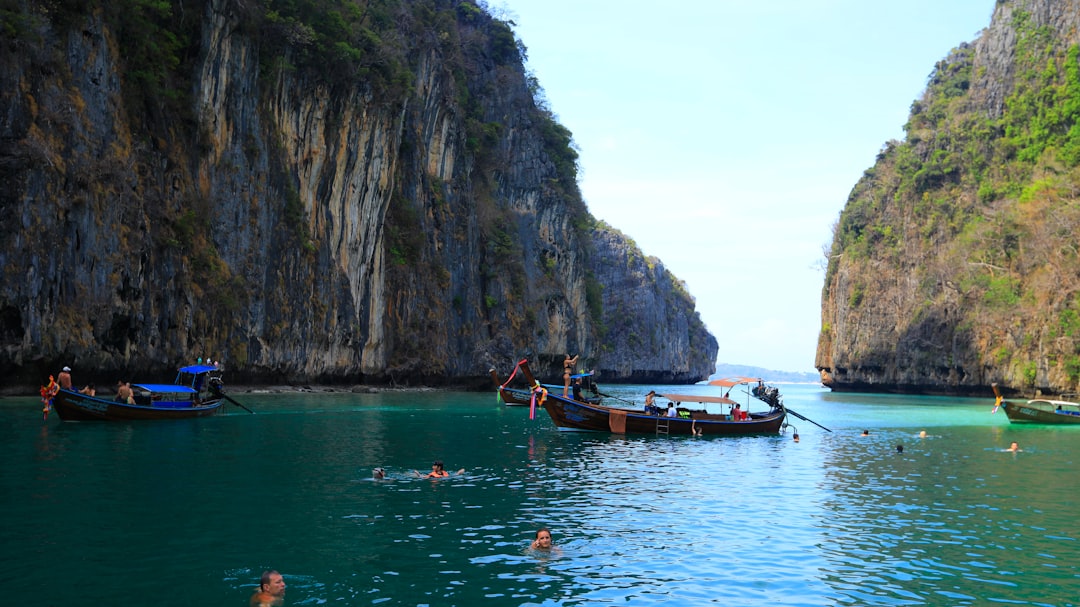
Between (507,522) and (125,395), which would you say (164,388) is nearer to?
(125,395)

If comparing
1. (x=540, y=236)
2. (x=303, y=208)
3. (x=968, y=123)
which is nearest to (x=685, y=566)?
(x=303, y=208)

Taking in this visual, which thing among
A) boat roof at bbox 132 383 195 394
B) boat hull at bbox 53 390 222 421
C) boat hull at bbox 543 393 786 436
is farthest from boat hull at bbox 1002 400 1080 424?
boat hull at bbox 53 390 222 421

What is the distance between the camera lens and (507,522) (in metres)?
15.9

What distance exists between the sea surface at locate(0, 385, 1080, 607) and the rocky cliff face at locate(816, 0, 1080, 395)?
45.8 metres

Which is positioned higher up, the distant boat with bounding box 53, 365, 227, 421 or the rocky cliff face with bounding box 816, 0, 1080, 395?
the rocky cliff face with bounding box 816, 0, 1080, 395

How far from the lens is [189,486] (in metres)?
17.9

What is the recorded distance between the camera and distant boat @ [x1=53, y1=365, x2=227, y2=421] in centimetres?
2898

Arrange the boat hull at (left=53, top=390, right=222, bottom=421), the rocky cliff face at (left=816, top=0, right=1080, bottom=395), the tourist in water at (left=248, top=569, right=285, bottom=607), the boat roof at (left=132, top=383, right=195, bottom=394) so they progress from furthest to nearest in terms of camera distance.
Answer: the rocky cliff face at (left=816, top=0, right=1080, bottom=395)
the boat roof at (left=132, top=383, right=195, bottom=394)
the boat hull at (left=53, top=390, right=222, bottom=421)
the tourist in water at (left=248, top=569, right=285, bottom=607)

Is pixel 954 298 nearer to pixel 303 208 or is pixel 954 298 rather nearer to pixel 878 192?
pixel 878 192

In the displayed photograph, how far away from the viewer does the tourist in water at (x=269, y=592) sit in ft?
34.7

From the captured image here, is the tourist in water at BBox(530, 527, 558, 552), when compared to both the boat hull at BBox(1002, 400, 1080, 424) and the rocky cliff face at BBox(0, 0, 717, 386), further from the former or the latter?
the boat hull at BBox(1002, 400, 1080, 424)

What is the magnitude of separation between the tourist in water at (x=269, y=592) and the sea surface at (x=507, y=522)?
235 millimetres

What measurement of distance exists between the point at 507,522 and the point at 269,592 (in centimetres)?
595

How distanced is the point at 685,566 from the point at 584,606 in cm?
288
